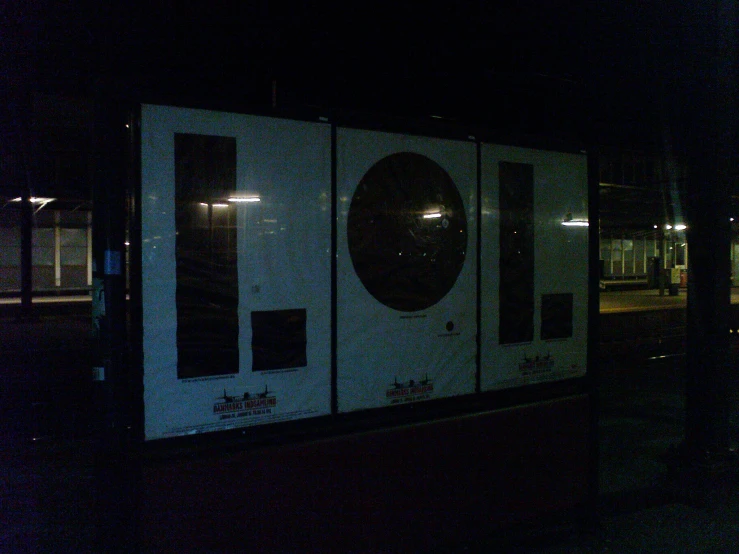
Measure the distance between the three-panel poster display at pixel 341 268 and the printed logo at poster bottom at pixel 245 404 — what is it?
1 centimetres

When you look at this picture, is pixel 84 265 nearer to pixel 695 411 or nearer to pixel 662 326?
pixel 662 326

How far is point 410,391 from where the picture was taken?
4.60 m

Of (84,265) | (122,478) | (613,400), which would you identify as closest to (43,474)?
(122,478)

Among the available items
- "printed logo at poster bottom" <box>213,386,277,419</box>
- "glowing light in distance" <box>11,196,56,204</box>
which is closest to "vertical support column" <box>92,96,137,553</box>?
"printed logo at poster bottom" <box>213,386,277,419</box>

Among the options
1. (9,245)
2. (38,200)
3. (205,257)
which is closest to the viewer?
(205,257)

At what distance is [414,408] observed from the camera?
4.59 metres

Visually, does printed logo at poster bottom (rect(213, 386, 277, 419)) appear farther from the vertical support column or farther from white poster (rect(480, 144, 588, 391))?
white poster (rect(480, 144, 588, 391))

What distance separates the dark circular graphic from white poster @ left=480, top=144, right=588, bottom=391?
0.35m

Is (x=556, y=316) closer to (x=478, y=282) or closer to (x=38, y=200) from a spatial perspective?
(x=478, y=282)

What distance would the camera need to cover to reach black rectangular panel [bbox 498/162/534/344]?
5.15m

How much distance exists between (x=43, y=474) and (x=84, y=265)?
33262mm

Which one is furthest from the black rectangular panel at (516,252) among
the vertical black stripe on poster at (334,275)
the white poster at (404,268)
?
the vertical black stripe on poster at (334,275)

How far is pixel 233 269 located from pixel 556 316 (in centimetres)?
287

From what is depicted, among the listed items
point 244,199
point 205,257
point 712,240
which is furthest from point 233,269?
point 712,240
